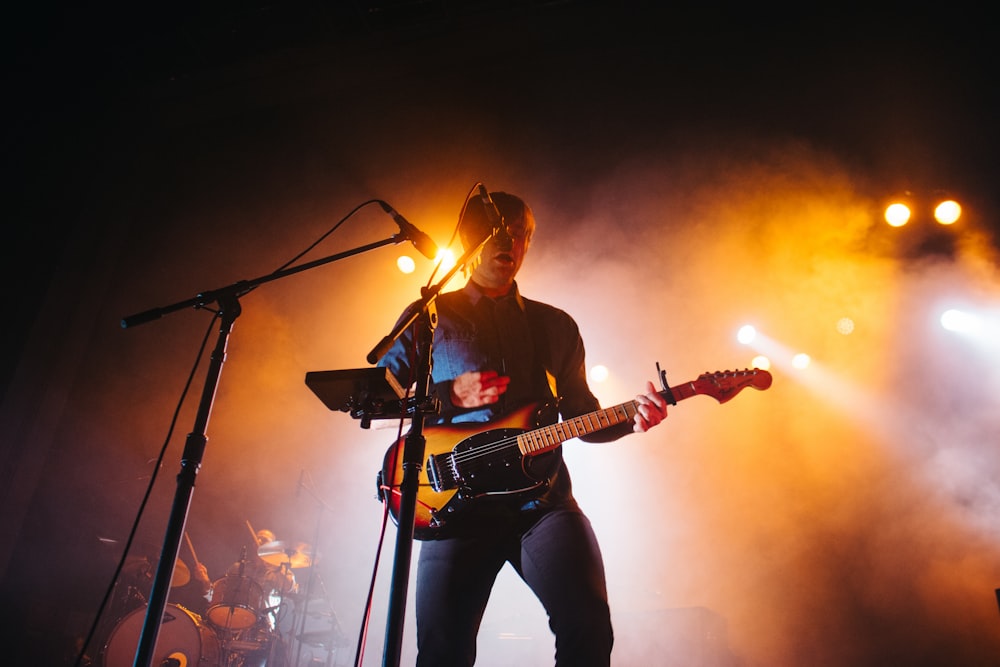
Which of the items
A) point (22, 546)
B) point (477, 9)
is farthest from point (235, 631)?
point (477, 9)

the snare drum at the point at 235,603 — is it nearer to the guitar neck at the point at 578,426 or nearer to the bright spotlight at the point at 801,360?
the guitar neck at the point at 578,426

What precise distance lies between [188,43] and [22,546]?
14.4ft

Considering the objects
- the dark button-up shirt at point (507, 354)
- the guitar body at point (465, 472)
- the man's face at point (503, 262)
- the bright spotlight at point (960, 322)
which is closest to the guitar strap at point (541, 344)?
the dark button-up shirt at point (507, 354)

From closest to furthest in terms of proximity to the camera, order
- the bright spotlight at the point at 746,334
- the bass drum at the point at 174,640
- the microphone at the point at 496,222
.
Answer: the microphone at the point at 496,222 → the bass drum at the point at 174,640 → the bright spotlight at the point at 746,334

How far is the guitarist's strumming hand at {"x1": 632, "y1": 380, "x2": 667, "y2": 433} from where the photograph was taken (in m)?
2.61

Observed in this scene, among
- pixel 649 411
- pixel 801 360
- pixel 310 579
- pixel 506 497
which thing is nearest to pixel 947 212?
pixel 801 360

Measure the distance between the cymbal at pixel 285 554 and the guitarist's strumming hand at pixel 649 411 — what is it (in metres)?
5.01

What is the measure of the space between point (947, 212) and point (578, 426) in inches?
213

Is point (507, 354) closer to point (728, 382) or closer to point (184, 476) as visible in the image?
point (728, 382)

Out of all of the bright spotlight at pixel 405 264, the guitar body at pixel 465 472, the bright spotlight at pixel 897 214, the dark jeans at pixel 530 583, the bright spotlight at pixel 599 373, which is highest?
the bright spotlight at pixel 897 214

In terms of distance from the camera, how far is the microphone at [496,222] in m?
2.17

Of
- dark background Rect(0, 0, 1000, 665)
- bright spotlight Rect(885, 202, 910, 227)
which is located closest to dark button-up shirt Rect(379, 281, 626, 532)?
dark background Rect(0, 0, 1000, 665)

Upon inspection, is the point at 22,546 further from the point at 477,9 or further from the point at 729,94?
the point at 729,94

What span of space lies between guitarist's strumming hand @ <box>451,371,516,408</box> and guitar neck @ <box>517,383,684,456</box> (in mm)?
305
